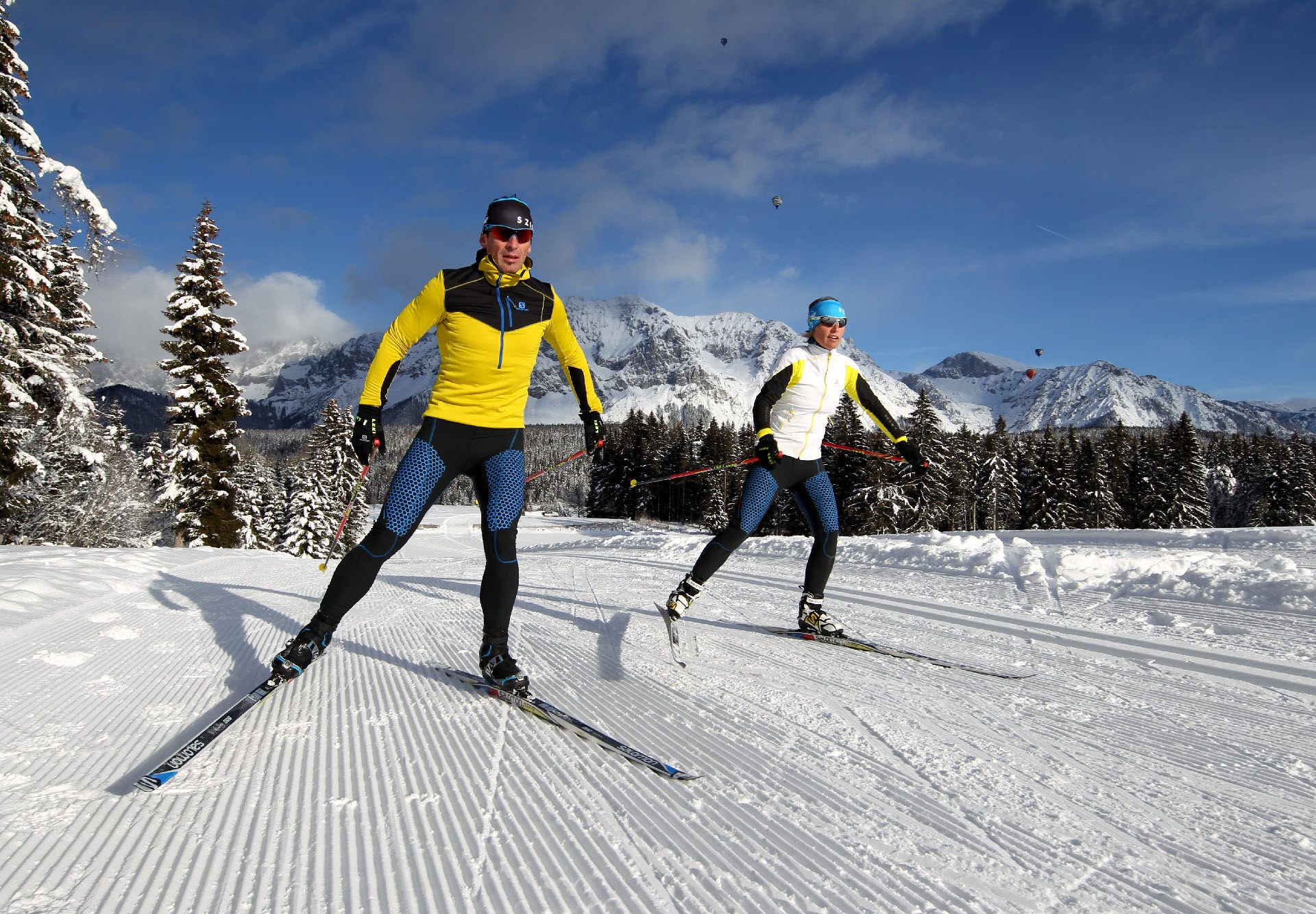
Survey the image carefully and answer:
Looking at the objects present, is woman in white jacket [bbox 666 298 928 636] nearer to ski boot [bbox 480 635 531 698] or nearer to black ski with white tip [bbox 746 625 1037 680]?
black ski with white tip [bbox 746 625 1037 680]

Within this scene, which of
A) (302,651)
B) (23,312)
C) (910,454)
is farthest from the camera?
(23,312)

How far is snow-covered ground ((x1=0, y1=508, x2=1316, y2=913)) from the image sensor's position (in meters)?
1.65

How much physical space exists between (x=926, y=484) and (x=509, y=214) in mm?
34249

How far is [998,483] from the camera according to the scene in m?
46.8

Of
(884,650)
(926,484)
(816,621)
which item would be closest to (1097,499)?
(926,484)

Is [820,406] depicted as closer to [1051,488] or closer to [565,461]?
[565,461]

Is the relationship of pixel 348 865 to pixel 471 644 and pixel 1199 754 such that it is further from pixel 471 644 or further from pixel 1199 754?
pixel 1199 754

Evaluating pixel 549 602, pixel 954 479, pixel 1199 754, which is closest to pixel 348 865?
pixel 1199 754

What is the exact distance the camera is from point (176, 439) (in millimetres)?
21125

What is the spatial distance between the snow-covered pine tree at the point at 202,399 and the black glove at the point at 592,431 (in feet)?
71.0

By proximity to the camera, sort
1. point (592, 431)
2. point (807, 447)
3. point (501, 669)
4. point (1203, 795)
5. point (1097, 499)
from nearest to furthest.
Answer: point (1203, 795), point (501, 669), point (592, 431), point (807, 447), point (1097, 499)

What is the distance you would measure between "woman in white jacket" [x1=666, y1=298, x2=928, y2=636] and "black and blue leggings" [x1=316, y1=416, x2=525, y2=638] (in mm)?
1571

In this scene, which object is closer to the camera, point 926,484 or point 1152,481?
point 926,484

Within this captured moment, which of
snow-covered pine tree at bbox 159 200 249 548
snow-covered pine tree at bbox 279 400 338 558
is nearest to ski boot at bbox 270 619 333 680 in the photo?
snow-covered pine tree at bbox 159 200 249 548
